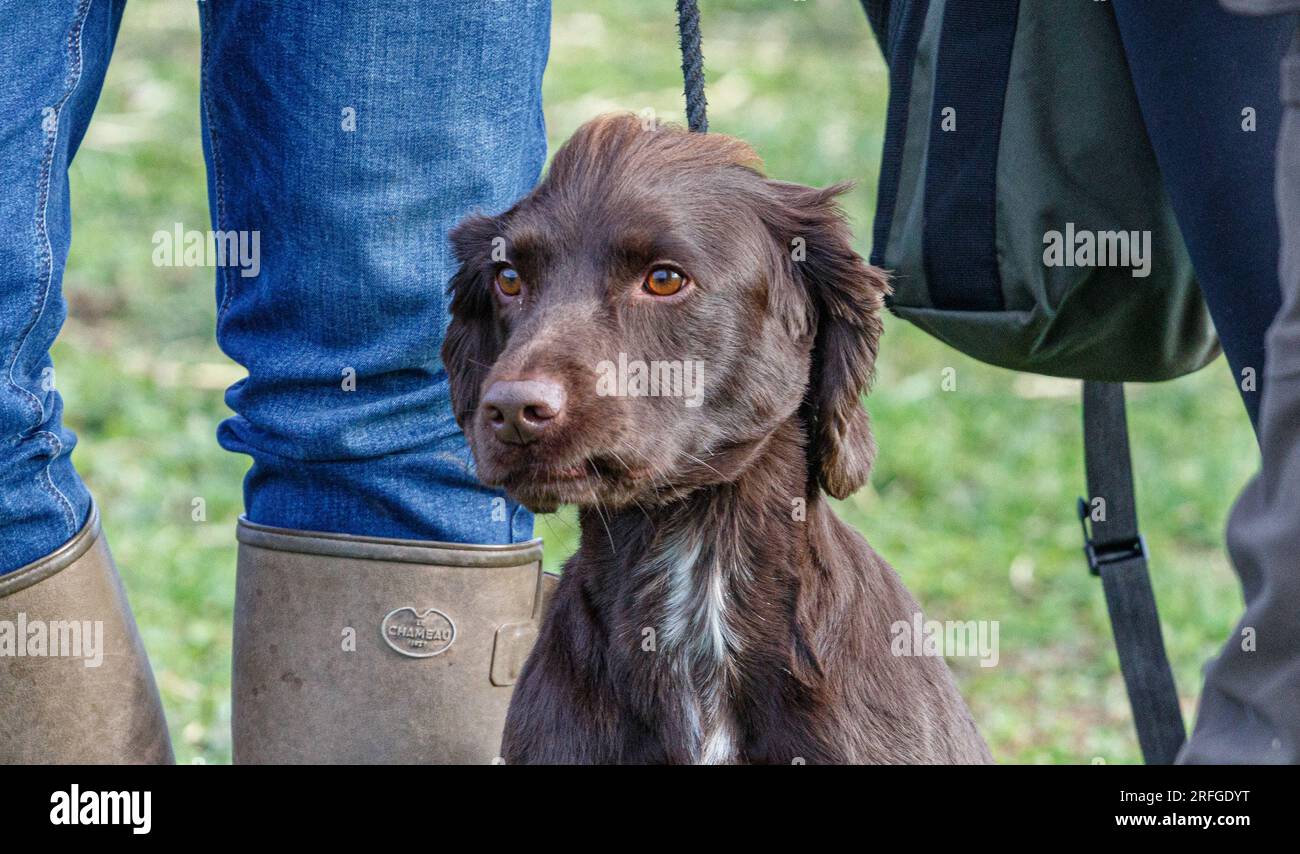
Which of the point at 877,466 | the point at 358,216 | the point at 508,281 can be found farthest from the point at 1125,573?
the point at 877,466

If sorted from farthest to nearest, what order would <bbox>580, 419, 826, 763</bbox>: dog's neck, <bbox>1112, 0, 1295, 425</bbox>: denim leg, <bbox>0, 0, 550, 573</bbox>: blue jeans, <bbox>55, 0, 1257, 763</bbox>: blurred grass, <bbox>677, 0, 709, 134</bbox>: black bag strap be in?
1. <bbox>55, 0, 1257, 763</bbox>: blurred grass
2. <bbox>0, 0, 550, 573</bbox>: blue jeans
3. <bbox>580, 419, 826, 763</bbox>: dog's neck
4. <bbox>677, 0, 709, 134</bbox>: black bag strap
5. <bbox>1112, 0, 1295, 425</bbox>: denim leg

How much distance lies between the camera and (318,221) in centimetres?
292

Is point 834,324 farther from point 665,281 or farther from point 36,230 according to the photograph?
point 36,230

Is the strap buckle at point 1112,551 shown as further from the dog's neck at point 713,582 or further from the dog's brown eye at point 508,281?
the dog's brown eye at point 508,281

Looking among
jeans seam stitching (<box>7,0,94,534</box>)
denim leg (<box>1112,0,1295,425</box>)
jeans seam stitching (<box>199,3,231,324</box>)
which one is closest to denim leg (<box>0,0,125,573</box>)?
jeans seam stitching (<box>7,0,94,534</box>)

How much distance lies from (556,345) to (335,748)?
117 centimetres

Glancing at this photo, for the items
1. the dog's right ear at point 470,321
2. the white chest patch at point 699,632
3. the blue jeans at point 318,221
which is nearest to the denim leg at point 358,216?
the blue jeans at point 318,221

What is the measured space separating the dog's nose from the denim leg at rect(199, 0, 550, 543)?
0.65 metres

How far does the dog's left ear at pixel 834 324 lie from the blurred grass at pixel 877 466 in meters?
0.67

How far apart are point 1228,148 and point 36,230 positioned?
2.02 metres

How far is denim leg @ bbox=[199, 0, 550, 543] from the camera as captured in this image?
9.34 feet

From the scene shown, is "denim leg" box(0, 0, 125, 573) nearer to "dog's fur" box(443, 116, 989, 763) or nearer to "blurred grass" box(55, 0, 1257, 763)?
"dog's fur" box(443, 116, 989, 763)

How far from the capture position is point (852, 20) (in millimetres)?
13305

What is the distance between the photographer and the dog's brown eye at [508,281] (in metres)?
2.73
